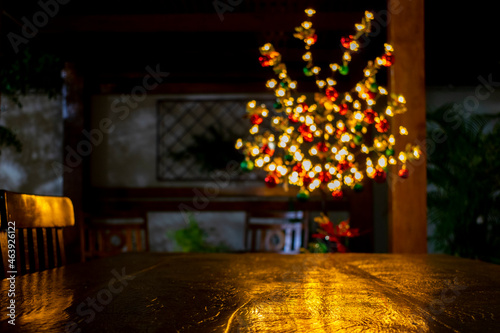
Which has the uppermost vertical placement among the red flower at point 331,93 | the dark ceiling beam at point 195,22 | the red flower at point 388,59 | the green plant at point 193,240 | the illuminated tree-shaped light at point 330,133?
the dark ceiling beam at point 195,22

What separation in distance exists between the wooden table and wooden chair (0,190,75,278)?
159mm

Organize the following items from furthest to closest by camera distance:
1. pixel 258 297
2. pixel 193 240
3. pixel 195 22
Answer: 1. pixel 193 240
2. pixel 195 22
3. pixel 258 297

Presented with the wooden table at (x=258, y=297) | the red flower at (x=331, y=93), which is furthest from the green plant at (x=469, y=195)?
the wooden table at (x=258, y=297)

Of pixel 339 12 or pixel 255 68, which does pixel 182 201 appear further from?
pixel 339 12

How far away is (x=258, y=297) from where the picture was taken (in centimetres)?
112

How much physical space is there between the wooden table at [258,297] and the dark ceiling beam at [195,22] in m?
2.62

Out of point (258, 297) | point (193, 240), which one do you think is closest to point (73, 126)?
point (193, 240)

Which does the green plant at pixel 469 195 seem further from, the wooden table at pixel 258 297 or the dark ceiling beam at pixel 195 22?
the wooden table at pixel 258 297

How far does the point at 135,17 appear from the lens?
3.96 metres

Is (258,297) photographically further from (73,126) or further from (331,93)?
(73,126)

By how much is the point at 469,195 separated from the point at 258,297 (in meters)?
3.78

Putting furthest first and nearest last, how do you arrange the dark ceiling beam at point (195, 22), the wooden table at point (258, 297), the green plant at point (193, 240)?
the green plant at point (193, 240)
the dark ceiling beam at point (195, 22)
the wooden table at point (258, 297)

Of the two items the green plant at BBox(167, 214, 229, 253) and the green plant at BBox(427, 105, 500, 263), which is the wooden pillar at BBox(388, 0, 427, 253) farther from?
the green plant at BBox(167, 214, 229, 253)

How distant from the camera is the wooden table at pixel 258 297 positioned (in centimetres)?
86
